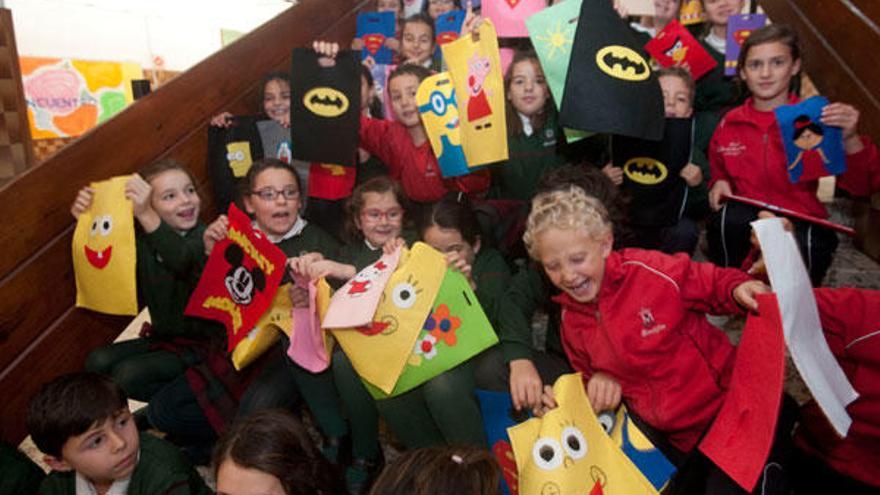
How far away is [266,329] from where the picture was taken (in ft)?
5.48

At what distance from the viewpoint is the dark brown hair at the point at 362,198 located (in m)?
1.91

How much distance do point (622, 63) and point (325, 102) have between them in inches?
40.7

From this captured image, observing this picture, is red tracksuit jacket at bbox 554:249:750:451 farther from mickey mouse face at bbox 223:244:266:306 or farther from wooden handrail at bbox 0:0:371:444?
wooden handrail at bbox 0:0:371:444

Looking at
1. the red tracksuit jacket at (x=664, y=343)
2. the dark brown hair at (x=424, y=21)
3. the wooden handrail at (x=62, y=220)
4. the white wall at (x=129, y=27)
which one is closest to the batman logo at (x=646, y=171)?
the red tracksuit jacket at (x=664, y=343)

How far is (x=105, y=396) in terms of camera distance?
1368 mm

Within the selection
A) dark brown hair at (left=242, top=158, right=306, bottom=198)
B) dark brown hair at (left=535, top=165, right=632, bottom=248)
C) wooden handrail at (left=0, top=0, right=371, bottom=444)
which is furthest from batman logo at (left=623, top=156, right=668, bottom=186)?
wooden handrail at (left=0, top=0, right=371, bottom=444)

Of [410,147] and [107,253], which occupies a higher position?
[410,147]

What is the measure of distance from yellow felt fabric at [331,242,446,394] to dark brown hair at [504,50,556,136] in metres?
0.81

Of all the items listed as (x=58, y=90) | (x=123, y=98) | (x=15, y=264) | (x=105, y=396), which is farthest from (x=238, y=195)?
(x=123, y=98)

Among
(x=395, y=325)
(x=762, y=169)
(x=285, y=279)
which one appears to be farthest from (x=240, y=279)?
(x=762, y=169)

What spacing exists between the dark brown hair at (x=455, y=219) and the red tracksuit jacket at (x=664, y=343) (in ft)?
1.80

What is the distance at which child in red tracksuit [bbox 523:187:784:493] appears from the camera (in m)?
1.34

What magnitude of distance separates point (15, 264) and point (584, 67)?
1686mm

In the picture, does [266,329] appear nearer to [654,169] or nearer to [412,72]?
[412,72]
